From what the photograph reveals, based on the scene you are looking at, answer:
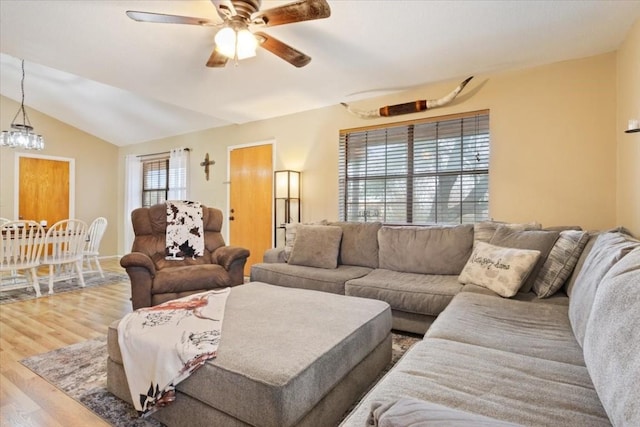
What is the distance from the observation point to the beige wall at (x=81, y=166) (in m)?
5.66

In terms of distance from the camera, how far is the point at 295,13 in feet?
6.46

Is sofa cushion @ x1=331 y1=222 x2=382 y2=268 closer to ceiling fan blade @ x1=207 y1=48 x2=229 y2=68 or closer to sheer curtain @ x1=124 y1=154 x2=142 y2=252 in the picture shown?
ceiling fan blade @ x1=207 y1=48 x2=229 y2=68

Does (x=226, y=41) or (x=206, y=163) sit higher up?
(x=226, y=41)

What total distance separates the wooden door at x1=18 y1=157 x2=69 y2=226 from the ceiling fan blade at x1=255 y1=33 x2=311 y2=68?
5964 millimetres

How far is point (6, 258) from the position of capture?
12.0 ft

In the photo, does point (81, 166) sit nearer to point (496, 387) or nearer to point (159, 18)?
point (159, 18)

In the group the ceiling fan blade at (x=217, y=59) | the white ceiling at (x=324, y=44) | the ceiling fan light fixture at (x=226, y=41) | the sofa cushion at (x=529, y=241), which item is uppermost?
the white ceiling at (x=324, y=44)

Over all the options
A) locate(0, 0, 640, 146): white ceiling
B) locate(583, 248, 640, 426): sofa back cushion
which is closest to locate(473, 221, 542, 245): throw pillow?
locate(0, 0, 640, 146): white ceiling

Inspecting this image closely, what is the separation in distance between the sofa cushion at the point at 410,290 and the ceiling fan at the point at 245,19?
6.21ft

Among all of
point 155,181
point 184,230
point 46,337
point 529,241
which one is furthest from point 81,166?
point 529,241

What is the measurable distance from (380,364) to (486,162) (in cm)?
240

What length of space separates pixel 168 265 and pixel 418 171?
284cm

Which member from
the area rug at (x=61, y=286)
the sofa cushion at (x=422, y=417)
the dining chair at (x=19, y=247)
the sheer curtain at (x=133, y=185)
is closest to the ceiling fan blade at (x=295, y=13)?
the sofa cushion at (x=422, y=417)

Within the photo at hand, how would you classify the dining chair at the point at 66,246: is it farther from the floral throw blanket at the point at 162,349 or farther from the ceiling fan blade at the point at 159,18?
the floral throw blanket at the point at 162,349
